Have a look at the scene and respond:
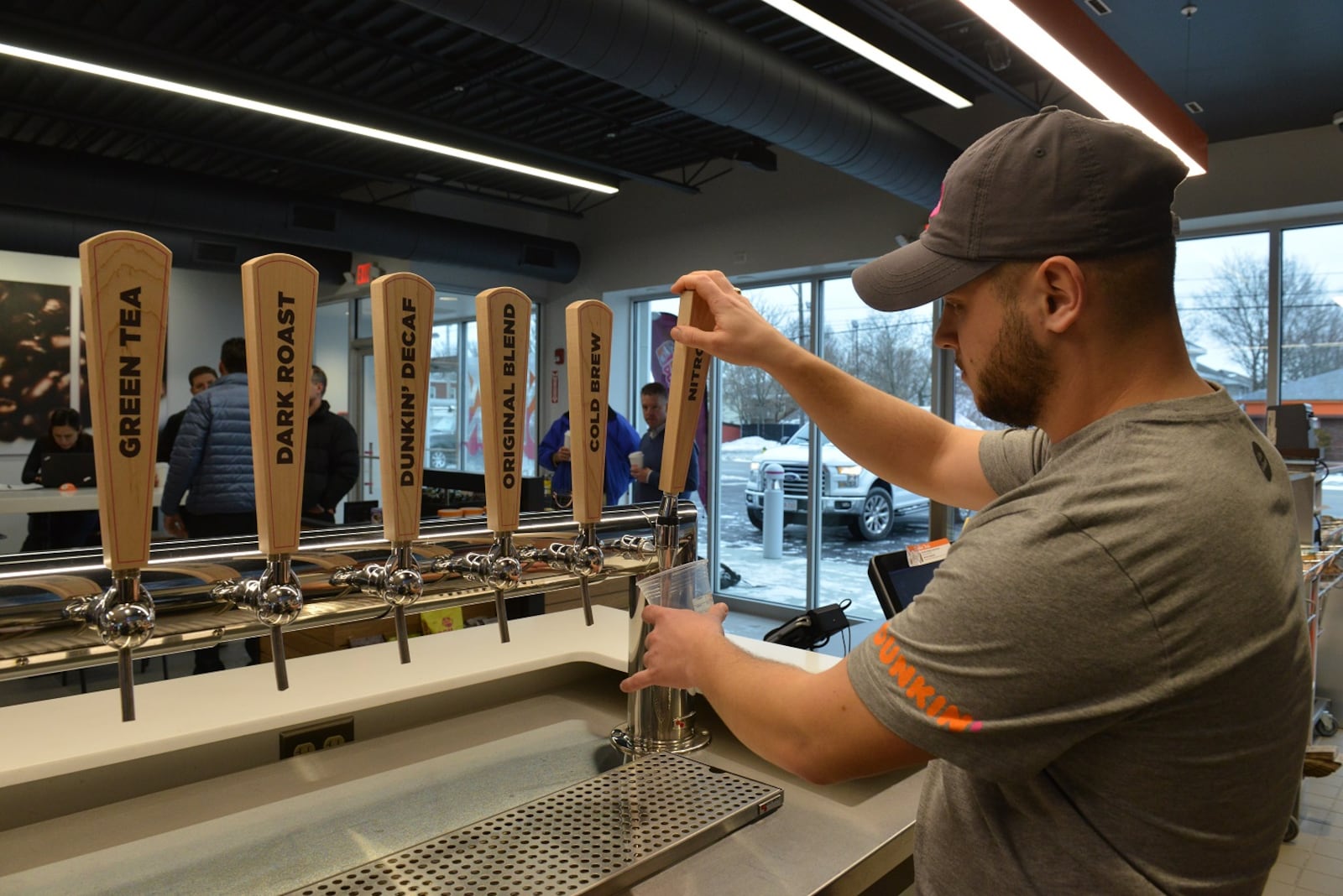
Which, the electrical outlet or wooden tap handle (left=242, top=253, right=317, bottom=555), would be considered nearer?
wooden tap handle (left=242, top=253, right=317, bottom=555)

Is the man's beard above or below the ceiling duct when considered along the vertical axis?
below

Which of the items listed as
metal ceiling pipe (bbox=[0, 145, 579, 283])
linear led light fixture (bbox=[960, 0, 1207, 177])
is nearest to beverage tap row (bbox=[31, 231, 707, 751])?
linear led light fixture (bbox=[960, 0, 1207, 177])

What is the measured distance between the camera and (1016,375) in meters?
0.83

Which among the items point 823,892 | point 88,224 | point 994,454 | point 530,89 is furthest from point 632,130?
point 823,892

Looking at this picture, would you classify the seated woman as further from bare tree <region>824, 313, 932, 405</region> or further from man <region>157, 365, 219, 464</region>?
bare tree <region>824, 313, 932, 405</region>

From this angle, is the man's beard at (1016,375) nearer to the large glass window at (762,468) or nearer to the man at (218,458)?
the man at (218,458)

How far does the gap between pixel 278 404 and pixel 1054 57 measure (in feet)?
9.83

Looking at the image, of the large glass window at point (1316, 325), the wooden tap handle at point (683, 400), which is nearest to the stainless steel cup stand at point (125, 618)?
the wooden tap handle at point (683, 400)

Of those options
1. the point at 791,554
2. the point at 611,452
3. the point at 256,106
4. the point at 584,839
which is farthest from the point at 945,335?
the point at 791,554

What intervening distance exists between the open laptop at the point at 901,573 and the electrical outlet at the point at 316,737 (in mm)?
948

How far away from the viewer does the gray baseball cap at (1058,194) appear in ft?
2.48

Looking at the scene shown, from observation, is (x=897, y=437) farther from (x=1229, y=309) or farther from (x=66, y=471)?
(x=66, y=471)

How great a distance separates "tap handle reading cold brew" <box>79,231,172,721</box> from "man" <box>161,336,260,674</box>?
356 centimetres

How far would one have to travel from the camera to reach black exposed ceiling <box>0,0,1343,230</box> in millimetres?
4254
